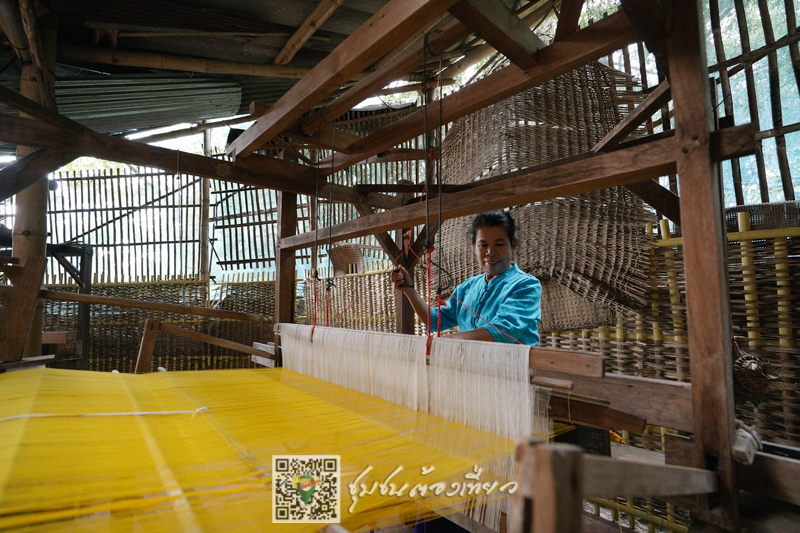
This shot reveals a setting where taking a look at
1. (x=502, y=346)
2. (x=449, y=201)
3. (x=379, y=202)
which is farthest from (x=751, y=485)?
(x=379, y=202)

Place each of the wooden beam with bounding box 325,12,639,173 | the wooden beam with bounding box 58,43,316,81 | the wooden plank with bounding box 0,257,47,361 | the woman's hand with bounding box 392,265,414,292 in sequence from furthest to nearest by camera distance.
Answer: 1. the wooden beam with bounding box 58,43,316,81
2. the wooden plank with bounding box 0,257,47,361
3. the woman's hand with bounding box 392,265,414,292
4. the wooden beam with bounding box 325,12,639,173

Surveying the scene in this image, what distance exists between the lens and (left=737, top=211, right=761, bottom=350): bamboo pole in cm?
276

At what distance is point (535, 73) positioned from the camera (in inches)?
67.5

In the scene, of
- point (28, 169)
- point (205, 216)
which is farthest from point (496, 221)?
point (205, 216)

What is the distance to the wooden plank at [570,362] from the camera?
1.02 meters

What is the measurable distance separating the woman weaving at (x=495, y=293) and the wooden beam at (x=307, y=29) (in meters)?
2.55

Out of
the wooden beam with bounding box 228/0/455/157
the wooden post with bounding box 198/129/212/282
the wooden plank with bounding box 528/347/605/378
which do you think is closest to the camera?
the wooden plank with bounding box 528/347/605/378

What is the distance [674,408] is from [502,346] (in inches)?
18.5

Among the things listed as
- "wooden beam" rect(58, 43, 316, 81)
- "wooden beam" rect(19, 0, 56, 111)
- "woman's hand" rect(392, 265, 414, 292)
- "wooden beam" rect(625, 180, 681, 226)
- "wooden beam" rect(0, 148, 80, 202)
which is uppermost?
"wooden beam" rect(58, 43, 316, 81)

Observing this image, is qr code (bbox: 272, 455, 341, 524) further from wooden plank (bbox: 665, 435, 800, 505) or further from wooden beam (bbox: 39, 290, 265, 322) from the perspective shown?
wooden beam (bbox: 39, 290, 265, 322)

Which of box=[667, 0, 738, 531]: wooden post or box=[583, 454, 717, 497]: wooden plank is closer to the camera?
box=[583, 454, 717, 497]: wooden plank

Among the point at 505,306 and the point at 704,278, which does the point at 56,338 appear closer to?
the point at 505,306

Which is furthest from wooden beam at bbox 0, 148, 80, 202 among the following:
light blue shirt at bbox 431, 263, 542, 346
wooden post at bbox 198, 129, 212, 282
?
wooden post at bbox 198, 129, 212, 282

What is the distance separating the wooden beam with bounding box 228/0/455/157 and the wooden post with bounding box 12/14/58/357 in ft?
9.38
